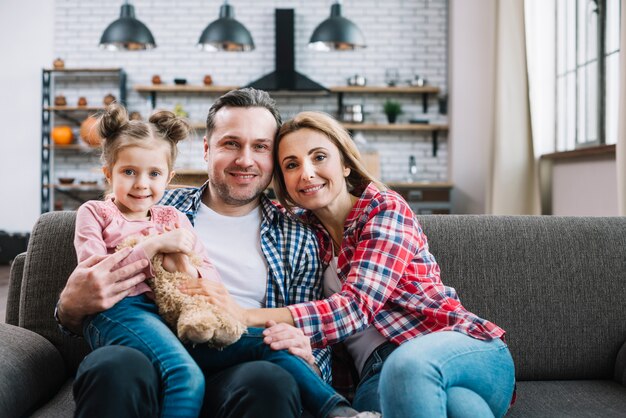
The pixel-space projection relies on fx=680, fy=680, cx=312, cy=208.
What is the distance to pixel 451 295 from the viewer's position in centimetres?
169

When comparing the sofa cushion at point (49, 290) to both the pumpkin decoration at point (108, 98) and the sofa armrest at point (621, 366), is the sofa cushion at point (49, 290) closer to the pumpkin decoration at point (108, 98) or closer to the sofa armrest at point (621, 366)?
the sofa armrest at point (621, 366)

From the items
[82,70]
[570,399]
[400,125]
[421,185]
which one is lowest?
[570,399]

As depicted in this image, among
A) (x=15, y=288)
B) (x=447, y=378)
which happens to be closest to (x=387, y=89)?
(x=15, y=288)

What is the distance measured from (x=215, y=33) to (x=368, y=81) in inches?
83.5

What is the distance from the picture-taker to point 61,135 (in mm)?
7238

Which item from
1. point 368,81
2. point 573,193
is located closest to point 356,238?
point 573,193

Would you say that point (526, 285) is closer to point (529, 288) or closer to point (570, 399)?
point (529, 288)

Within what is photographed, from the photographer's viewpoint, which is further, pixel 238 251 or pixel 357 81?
pixel 357 81

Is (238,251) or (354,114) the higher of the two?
(354,114)

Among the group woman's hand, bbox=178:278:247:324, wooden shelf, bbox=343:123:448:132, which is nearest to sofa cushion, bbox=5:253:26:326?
woman's hand, bbox=178:278:247:324

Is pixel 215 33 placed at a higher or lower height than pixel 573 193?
higher

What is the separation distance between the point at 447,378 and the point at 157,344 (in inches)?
23.7

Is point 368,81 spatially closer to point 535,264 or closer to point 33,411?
point 535,264

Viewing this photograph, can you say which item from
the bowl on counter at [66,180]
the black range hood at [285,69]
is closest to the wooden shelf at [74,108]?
the bowl on counter at [66,180]
